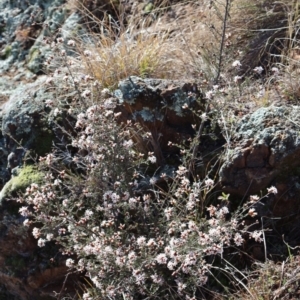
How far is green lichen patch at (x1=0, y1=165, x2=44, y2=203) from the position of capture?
3775 millimetres

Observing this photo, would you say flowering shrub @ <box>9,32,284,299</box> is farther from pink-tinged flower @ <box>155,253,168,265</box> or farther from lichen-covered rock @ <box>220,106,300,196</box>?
lichen-covered rock @ <box>220,106,300,196</box>

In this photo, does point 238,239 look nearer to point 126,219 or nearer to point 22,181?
point 126,219

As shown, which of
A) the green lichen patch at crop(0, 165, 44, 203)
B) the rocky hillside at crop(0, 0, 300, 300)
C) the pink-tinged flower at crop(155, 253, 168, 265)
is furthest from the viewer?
the green lichen patch at crop(0, 165, 44, 203)

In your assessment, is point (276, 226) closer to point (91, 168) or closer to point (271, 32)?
point (91, 168)

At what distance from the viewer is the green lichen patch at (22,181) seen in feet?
12.4

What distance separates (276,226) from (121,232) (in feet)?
2.75

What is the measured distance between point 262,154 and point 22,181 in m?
1.49

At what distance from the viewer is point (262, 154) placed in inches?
130

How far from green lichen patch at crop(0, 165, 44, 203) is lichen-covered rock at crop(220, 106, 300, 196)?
1.18 meters

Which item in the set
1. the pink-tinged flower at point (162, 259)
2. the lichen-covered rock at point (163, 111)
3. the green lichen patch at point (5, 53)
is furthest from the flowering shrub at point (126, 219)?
the green lichen patch at point (5, 53)

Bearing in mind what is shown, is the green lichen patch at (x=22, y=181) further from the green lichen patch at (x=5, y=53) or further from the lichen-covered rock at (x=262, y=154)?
the green lichen patch at (x=5, y=53)

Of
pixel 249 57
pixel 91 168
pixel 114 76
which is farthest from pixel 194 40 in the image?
pixel 91 168

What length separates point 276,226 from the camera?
3.30 meters

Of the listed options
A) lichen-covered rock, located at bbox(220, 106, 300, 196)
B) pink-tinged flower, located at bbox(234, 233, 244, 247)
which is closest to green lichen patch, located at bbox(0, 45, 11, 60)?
lichen-covered rock, located at bbox(220, 106, 300, 196)
